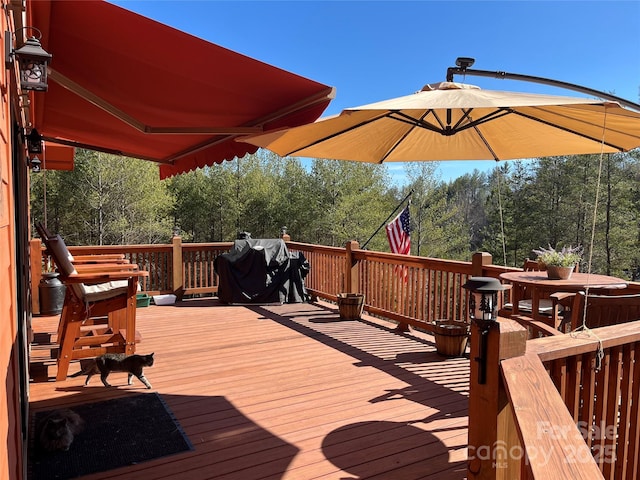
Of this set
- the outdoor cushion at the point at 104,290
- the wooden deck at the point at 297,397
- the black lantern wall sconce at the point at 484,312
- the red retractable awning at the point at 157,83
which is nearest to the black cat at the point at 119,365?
the wooden deck at the point at 297,397

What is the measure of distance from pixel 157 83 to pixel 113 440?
224cm

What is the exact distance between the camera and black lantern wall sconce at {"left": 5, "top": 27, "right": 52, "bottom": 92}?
1.56 metres

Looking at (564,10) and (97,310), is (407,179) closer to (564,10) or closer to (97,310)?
(564,10)

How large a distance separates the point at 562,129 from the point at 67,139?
4946mm

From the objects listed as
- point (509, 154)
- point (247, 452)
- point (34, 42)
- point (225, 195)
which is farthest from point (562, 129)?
point (225, 195)

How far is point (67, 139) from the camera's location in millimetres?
4566

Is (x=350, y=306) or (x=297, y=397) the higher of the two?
(x=350, y=306)

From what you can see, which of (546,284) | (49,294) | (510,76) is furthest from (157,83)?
(49,294)

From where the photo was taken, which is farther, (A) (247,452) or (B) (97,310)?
(B) (97,310)

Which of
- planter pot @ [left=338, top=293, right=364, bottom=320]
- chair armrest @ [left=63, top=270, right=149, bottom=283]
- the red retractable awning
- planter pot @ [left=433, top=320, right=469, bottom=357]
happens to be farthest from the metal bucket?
planter pot @ [left=433, top=320, right=469, bottom=357]

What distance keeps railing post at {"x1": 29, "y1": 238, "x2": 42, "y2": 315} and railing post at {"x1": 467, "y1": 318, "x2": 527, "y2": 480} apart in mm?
6482

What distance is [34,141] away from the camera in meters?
3.55

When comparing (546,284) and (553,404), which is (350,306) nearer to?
(546,284)

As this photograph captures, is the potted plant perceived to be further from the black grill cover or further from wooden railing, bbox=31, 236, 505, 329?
the black grill cover
